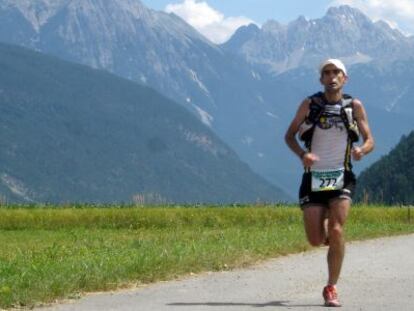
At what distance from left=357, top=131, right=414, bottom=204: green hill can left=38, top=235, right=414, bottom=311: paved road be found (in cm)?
8539

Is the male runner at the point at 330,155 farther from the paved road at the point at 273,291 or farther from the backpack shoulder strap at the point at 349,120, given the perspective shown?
the paved road at the point at 273,291

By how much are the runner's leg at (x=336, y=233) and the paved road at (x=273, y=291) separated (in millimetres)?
341

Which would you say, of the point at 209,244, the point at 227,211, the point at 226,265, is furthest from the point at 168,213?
the point at 226,265

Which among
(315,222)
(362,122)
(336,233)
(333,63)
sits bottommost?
(336,233)

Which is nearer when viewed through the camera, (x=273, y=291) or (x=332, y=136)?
(x=332, y=136)

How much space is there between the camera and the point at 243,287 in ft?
33.4

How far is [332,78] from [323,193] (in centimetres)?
106

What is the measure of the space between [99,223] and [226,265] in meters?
24.2

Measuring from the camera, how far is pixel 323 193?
8.84 metres

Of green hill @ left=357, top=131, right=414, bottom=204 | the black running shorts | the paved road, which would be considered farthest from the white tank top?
green hill @ left=357, top=131, right=414, bottom=204

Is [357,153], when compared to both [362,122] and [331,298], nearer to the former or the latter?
[362,122]

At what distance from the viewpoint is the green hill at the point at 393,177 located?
326ft

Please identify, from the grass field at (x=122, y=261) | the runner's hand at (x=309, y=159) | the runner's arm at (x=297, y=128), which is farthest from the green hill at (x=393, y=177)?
the runner's hand at (x=309, y=159)

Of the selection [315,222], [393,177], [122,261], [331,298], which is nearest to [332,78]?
[315,222]
